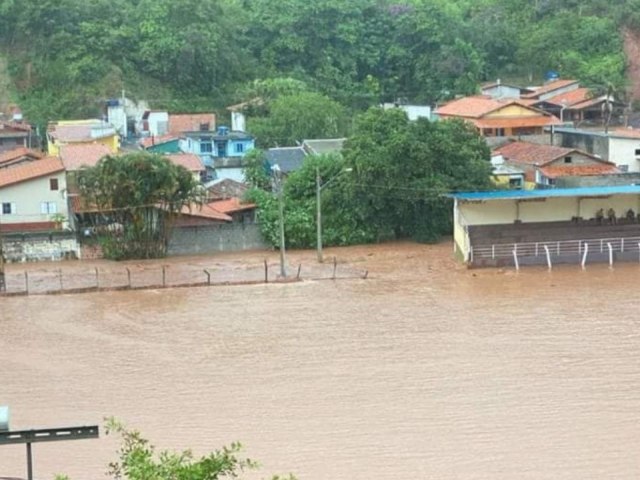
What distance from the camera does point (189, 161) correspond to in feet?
89.6

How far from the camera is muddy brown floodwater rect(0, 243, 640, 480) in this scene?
12.1m

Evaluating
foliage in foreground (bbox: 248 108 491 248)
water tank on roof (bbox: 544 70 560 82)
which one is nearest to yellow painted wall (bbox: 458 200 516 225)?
foliage in foreground (bbox: 248 108 491 248)

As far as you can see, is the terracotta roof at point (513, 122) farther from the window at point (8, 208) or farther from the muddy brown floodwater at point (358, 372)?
the window at point (8, 208)

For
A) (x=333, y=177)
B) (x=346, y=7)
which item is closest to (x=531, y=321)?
(x=333, y=177)

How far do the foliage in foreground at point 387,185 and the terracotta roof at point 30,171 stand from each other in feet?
13.7

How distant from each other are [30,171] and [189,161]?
13.8 feet

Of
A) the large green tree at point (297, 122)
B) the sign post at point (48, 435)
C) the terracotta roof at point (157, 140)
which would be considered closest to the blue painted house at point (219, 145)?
the terracotta roof at point (157, 140)

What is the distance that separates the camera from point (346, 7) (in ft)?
137

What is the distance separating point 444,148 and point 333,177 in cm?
238

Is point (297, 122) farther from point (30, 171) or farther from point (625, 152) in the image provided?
point (30, 171)

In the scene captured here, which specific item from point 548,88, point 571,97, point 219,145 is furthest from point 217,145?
point 548,88

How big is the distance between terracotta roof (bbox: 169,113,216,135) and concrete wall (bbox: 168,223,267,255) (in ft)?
32.8

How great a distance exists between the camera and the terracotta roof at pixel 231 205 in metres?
24.6

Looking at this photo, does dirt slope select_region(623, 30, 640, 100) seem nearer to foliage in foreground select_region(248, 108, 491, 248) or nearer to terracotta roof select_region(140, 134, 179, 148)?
terracotta roof select_region(140, 134, 179, 148)
